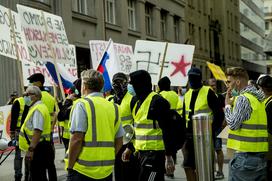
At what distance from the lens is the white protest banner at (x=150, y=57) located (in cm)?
1345

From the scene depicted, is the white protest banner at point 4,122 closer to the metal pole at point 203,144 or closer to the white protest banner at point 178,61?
the white protest banner at point 178,61

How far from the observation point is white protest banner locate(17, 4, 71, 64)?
10875mm

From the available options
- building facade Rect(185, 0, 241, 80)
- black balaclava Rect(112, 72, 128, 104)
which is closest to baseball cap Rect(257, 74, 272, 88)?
black balaclava Rect(112, 72, 128, 104)

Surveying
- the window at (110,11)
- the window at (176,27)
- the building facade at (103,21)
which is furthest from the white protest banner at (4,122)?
the window at (176,27)

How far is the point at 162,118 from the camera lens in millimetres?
6191

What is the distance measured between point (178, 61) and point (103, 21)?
519 inches

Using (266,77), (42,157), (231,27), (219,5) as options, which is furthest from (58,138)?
(231,27)

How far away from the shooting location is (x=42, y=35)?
1138 centimetres

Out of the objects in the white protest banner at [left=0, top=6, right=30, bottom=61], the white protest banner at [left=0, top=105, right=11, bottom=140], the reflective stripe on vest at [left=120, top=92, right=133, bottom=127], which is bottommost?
the white protest banner at [left=0, top=105, right=11, bottom=140]

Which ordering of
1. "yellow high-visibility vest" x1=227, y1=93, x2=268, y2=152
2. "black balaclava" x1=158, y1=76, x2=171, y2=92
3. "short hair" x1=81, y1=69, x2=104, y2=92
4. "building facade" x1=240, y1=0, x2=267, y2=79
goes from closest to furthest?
"short hair" x1=81, y1=69, x2=104, y2=92 → "yellow high-visibility vest" x1=227, y1=93, x2=268, y2=152 → "black balaclava" x1=158, y1=76, x2=171, y2=92 → "building facade" x1=240, y1=0, x2=267, y2=79

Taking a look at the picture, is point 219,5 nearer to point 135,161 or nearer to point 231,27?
point 231,27

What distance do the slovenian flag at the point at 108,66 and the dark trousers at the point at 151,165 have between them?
15.4 ft

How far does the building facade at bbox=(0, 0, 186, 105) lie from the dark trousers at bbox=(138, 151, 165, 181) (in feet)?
41.0

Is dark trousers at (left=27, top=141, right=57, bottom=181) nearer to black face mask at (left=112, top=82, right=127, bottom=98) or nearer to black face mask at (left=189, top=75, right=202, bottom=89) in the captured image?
black face mask at (left=112, top=82, right=127, bottom=98)
